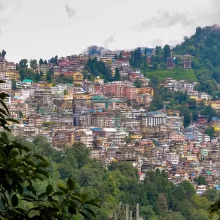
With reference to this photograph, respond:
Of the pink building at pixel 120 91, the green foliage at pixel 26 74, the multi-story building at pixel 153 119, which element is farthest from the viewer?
the pink building at pixel 120 91

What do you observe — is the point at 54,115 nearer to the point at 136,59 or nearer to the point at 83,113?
the point at 83,113

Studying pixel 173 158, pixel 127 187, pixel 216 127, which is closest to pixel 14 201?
pixel 127 187

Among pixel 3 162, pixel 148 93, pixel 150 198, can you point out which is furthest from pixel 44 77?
pixel 3 162

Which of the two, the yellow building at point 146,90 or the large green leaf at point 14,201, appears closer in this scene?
the large green leaf at point 14,201

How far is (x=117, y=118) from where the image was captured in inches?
2436

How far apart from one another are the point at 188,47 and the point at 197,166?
1319 inches

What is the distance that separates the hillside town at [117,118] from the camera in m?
51.4

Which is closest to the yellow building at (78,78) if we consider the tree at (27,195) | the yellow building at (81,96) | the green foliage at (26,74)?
the green foliage at (26,74)

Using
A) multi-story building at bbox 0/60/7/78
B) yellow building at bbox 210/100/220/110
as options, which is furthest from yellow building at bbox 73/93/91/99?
yellow building at bbox 210/100/220/110

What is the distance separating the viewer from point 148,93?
227 feet

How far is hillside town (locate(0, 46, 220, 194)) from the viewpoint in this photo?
51375mm

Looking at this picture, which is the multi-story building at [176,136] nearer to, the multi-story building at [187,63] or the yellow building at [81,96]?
the yellow building at [81,96]

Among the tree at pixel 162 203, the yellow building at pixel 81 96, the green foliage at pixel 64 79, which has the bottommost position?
the tree at pixel 162 203

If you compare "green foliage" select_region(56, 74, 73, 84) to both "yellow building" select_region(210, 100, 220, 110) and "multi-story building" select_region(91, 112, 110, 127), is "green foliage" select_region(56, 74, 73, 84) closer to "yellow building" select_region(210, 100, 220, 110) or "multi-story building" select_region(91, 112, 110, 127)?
"multi-story building" select_region(91, 112, 110, 127)
